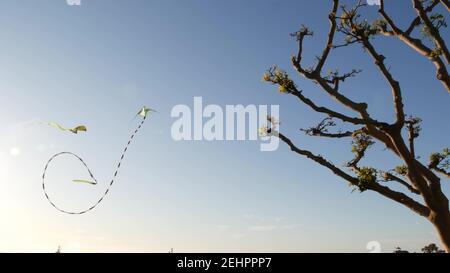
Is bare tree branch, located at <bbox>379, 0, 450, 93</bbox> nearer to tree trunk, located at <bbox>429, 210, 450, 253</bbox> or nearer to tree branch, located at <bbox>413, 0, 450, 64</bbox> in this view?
tree branch, located at <bbox>413, 0, 450, 64</bbox>

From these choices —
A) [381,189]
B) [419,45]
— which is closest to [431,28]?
[419,45]

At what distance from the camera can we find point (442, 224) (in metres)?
13.4

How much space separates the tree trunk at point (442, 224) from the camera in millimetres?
13297

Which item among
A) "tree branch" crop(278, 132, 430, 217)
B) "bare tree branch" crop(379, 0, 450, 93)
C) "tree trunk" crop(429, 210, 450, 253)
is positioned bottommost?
"tree trunk" crop(429, 210, 450, 253)

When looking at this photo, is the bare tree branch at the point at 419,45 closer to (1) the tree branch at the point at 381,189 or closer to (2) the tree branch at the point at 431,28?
(2) the tree branch at the point at 431,28

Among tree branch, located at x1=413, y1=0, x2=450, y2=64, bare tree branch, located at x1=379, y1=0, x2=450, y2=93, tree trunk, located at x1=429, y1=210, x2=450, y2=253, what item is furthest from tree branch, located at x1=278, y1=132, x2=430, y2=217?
tree branch, located at x1=413, y1=0, x2=450, y2=64

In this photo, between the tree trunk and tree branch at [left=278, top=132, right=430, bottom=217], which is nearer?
the tree trunk

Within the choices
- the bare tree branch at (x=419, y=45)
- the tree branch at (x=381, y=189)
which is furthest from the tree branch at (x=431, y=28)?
the tree branch at (x=381, y=189)

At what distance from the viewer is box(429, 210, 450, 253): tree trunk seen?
13.3 metres
